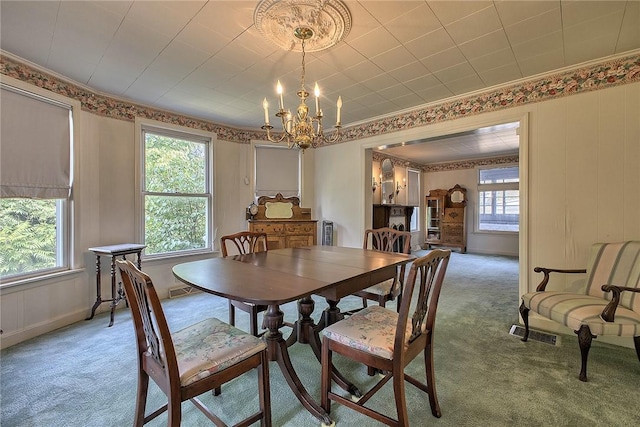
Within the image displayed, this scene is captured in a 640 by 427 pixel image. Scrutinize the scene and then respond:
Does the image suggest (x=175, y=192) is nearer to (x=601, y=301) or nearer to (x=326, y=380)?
(x=326, y=380)

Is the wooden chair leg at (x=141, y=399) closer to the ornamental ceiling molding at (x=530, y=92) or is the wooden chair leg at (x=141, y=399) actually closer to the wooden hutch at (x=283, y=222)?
the wooden hutch at (x=283, y=222)

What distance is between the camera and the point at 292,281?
62.1 inches

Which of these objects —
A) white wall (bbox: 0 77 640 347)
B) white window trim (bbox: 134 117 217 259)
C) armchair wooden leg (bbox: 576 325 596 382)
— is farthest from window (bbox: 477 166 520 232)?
white window trim (bbox: 134 117 217 259)

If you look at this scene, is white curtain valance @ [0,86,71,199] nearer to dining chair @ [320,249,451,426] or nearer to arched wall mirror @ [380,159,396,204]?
dining chair @ [320,249,451,426]

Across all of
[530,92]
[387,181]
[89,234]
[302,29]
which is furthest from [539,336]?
[89,234]

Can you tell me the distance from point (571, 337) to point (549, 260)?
0.70 meters

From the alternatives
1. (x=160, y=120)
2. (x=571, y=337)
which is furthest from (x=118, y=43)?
(x=571, y=337)

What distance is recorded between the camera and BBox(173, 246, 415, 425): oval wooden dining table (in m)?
1.42

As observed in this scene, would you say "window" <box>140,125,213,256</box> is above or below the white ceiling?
below

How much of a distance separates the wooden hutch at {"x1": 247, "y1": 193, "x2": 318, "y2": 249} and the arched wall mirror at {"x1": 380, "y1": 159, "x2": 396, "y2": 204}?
2.65m

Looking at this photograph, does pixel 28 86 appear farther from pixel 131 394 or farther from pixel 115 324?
pixel 131 394

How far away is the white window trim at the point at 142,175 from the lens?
137 inches

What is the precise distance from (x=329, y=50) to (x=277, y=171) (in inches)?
103

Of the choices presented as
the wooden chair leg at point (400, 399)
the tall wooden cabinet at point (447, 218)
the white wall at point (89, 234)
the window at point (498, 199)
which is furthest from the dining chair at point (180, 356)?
the window at point (498, 199)
